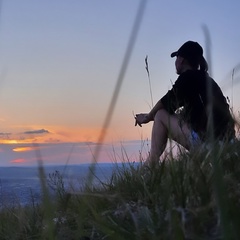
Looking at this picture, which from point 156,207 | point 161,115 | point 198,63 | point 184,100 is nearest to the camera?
point 156,207

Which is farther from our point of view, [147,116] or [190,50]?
[147,116]

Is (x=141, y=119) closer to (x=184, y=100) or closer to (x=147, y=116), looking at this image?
(x=147, y=116)

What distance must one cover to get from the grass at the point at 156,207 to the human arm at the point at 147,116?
1494mm

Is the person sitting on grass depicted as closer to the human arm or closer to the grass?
the human arm

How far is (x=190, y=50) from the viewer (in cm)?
432

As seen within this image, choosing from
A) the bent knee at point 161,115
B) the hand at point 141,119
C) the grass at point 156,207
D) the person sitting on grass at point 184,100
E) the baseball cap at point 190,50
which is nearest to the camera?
the grass at point 156,207

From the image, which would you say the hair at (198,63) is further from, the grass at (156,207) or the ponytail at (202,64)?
the grass at (156,207)

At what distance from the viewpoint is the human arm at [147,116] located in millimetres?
4255

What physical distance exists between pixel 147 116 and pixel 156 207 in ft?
9.35

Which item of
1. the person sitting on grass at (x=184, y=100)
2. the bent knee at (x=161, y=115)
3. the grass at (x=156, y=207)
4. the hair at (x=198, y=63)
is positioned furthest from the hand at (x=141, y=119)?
the grass at (x=156, y=207)

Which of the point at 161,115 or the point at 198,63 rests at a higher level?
the point at 198,63

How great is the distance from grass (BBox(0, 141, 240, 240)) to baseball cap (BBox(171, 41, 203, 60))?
1752 mm

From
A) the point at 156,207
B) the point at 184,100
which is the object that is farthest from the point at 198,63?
the point at 156,207

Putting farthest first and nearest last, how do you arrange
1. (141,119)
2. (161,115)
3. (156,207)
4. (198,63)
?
(141,119)
(198,63)
(161,115)
(156,207)
